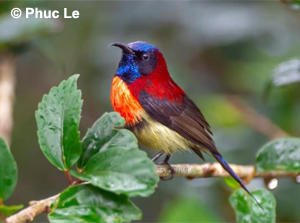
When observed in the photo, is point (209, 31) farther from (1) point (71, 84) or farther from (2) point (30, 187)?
(1) point (71, 84)

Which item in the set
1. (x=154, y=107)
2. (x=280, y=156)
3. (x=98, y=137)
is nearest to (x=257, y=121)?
(x=154, y=107)

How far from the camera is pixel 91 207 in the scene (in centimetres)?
131

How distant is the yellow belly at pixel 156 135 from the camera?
2.41m

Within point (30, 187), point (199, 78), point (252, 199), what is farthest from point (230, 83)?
point (252, 199)

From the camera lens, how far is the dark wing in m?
2.38

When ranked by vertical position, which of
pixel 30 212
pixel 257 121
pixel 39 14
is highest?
pixel 39 14

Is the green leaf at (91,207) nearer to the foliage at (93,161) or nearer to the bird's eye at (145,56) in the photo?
the foliage at (93,161)

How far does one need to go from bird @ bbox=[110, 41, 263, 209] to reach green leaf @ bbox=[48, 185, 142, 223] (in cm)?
102

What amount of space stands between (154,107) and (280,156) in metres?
0.62

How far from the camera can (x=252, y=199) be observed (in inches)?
73.8

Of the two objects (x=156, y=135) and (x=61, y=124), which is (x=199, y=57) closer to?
(x=156, y=135)

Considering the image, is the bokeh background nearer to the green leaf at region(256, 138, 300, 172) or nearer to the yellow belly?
the yellow belly

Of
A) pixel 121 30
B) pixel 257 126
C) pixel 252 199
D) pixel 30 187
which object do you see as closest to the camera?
pixel 252 199

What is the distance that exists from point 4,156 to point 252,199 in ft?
3.10
